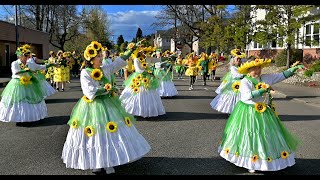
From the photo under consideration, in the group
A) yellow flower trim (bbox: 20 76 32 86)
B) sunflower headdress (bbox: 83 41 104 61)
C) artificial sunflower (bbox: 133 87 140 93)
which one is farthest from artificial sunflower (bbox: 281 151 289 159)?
yellow flower trim (bbox: 20 76 32 86)

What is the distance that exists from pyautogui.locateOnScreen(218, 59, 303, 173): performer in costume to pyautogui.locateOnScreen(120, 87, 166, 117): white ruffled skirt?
4.54 metres

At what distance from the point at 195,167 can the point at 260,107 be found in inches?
59.4

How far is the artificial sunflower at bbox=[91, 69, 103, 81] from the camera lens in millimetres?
5578

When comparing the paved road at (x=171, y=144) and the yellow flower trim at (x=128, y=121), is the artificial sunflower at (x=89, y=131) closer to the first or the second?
the yellow flower trim at (x=128, y=121)

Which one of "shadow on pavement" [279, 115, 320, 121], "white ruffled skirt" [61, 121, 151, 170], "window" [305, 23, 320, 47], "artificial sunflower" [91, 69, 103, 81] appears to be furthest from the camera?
"window" [305, 23, 320, 47]

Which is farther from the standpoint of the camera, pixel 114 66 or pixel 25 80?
pixel 25 80

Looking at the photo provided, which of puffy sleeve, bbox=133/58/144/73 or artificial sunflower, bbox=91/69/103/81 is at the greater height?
puffy sleeve, bbox=133/58/144/73

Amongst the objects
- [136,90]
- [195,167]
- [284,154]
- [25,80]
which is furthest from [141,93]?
[284,154]

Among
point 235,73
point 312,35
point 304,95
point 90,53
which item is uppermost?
point 312,35

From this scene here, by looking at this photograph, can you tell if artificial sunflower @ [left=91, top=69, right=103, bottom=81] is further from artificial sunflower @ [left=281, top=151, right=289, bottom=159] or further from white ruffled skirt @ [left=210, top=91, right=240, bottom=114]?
white ruffled skirt @ [left=210, top=91, right=240, bottom=114]

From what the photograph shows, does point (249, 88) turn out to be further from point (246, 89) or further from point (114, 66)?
point (114, 66)

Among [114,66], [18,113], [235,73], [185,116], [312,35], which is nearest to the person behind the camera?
[114,66]

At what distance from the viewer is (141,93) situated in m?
10.3

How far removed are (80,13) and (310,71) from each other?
42.2 meters
